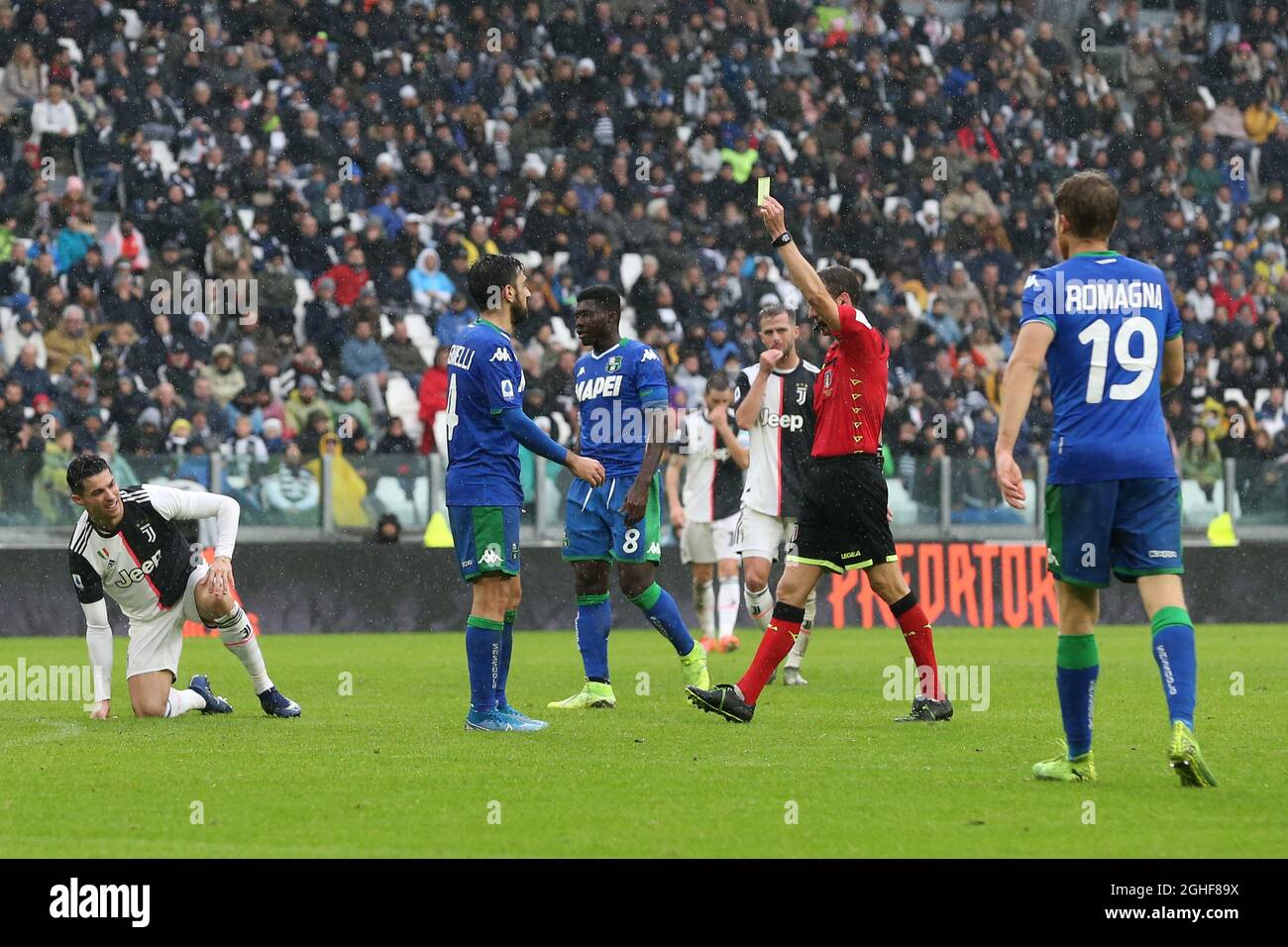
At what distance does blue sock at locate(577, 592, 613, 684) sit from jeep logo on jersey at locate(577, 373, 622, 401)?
119 centimetres

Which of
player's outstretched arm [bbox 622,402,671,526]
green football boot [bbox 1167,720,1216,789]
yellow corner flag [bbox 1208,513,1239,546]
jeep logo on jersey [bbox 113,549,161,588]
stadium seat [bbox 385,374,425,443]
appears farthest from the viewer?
stadium seat [bbox 385,374,425,443]

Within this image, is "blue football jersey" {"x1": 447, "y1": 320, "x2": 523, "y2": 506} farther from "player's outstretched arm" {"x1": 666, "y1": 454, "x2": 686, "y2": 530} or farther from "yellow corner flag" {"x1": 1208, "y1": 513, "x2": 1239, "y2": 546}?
"yellow corner flag" {"x1": 1208, "y1": 513, "x2": 1239, "y2": 546}

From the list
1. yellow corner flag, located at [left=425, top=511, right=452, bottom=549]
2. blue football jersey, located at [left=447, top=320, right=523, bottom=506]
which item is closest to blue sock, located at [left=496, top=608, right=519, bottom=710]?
blue football jersey, located at [left=447, top=320, right=523, bottom=506]

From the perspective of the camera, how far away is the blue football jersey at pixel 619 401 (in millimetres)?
10914

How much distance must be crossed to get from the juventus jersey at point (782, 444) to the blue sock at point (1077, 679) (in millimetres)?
6063

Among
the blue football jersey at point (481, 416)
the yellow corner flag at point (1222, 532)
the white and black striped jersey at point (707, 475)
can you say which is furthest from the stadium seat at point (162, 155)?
the blue football jersey at point (481, 416)

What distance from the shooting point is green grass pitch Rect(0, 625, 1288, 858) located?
6.11 metres

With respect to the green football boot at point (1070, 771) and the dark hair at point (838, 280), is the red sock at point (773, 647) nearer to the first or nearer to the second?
the dark hair at point (838, 280)

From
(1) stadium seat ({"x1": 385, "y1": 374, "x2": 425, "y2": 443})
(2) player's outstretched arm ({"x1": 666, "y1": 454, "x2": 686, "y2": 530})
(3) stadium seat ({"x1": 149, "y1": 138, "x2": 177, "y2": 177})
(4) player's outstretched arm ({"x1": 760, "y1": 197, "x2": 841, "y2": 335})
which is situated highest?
(3) stadium seat ({"x1": 149, "y1": 138, "x2": 177, "y2": 177})

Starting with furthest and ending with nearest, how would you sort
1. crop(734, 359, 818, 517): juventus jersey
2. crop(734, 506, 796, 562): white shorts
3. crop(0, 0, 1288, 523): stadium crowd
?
1. crop(0, 0, 1288, 523): stadium crowd
2. crop(734, 506, 796, 562): white shorts
3. crop(734, 359, 818, 517): juventus jersey

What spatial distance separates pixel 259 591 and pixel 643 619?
13.9 feet

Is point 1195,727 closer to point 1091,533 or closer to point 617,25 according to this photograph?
point 1091,533

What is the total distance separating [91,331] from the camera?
69.5ft

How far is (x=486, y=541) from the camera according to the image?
30.6 feet
